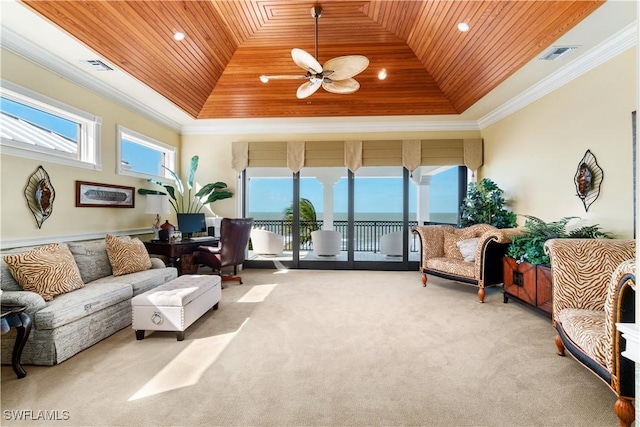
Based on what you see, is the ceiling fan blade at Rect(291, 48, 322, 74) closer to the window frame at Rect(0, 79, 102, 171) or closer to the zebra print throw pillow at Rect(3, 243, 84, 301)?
the window frame at Rect(0, 79, 102, 171)

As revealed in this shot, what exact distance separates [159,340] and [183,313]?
379 millimetres

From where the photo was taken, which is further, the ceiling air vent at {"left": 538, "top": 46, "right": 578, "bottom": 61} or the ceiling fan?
the ceiling air vent at {"left": 538, "top": 46, "right": 578, "bottom": 61}

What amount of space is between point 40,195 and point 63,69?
1518 mm

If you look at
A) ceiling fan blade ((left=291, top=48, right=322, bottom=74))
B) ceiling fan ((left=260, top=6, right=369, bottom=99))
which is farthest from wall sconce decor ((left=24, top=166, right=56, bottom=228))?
ceiling fan blade ((left=291, top=48, right=322, bottom=74))

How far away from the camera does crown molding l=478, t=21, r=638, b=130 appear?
2.96 m

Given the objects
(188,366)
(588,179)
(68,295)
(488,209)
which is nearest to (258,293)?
(188,366)

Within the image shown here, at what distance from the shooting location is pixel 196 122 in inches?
239

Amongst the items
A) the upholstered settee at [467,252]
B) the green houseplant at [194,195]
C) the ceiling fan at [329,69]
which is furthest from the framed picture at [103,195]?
the upholstered settee at [467,252]

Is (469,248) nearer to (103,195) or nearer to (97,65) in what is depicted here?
(103,195)

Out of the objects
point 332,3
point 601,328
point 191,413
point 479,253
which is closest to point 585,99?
point 479,253

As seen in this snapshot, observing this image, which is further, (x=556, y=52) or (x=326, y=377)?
(x=556, y=52)

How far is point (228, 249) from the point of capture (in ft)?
16.2

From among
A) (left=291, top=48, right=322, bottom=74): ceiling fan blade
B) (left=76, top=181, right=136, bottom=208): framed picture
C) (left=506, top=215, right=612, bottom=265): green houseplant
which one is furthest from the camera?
(left=76, top=181, right=136, bottom=208): framed picture

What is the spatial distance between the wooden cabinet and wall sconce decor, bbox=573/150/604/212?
0.96 meters
